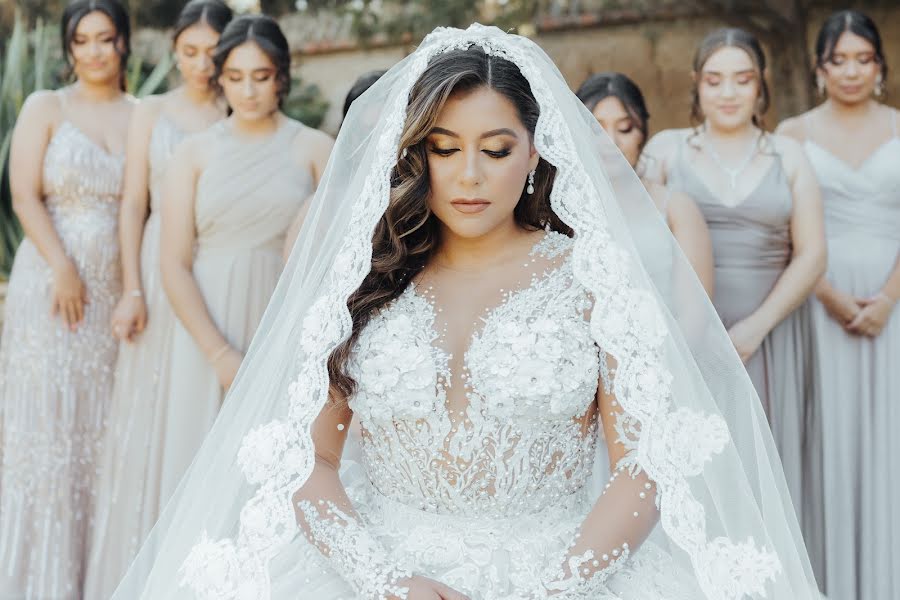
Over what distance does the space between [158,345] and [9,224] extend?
8.06 ft

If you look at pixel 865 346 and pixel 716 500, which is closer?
pixel 716 500

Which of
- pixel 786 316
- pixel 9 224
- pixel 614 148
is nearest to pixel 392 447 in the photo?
pixel 614 148

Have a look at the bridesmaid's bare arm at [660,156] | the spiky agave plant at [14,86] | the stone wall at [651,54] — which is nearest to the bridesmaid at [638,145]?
the bridesmaid's bare arm at [660,156]

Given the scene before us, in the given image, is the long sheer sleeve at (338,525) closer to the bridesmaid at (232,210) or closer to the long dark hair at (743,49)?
the bridesmaid at (232,210)

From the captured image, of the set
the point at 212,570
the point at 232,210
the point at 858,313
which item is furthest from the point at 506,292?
the point at 858,313

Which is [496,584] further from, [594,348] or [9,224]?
[9,224]

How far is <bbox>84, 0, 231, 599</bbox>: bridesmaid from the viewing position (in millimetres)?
4570

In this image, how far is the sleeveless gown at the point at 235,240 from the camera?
4336 mm

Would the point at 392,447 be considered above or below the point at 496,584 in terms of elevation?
above

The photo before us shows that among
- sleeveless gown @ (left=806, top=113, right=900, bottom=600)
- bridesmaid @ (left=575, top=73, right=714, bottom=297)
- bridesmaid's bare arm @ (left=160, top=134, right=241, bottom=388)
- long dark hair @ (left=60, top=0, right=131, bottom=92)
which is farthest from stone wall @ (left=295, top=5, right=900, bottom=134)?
bridesmaid's bare arm @ (left=160, top=134, right=241, bottom=388)

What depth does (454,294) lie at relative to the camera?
9.36 feet

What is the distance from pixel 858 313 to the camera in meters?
4.59

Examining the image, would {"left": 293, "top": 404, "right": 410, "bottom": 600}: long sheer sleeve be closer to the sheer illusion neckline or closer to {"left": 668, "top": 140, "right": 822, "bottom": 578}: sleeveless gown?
the sheer illusion neckline

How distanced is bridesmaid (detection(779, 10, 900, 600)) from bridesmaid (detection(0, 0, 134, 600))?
2784 millimetres
